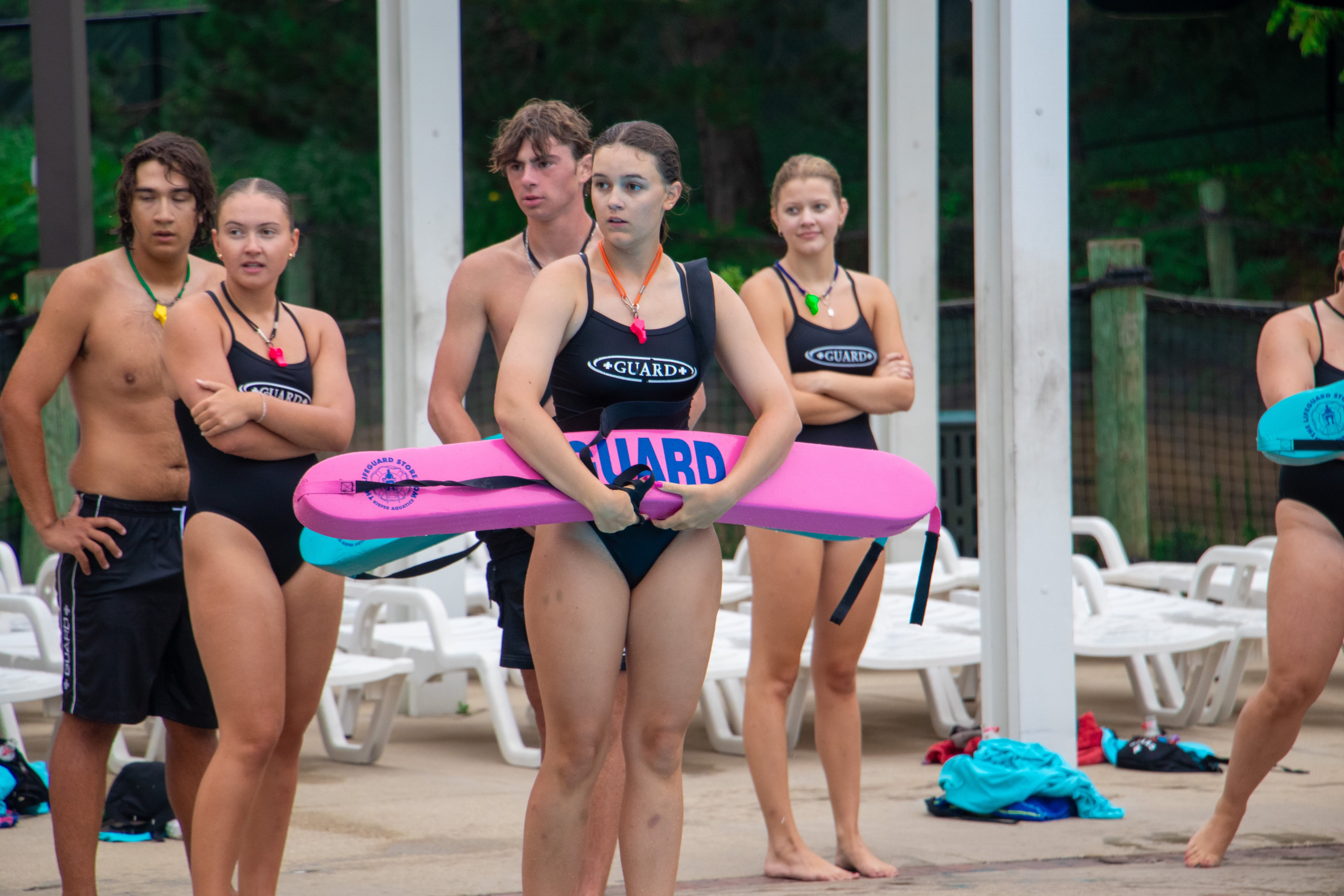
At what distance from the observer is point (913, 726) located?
683 centimetres

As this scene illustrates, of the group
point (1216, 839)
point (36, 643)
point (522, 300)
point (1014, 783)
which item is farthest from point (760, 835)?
point (36, 643)

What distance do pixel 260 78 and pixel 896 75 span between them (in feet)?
31.2

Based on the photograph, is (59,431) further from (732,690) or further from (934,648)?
(934,648)

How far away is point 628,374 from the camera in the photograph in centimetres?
313

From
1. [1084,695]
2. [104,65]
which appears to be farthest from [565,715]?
[104,65]

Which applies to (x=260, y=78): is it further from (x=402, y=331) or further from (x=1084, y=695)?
(x=1084, y=695)

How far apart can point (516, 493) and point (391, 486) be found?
26 cm

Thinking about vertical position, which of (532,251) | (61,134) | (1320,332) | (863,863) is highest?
(61,134)

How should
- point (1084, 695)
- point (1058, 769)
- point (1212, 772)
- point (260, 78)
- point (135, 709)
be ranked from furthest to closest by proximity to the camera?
point (260, 78)
point (1084, 695)
point (1212, 772)
point (1058, 769)
point (135, 709)

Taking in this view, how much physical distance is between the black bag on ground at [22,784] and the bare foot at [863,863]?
274 centimetres

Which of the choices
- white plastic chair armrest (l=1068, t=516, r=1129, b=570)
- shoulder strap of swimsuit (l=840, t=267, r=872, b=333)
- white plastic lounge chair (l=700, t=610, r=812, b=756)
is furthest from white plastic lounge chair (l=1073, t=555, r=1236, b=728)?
shoulder strap of swimsuit (l=840, t=267, r=872, b=333)

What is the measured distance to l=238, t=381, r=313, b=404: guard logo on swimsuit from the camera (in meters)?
3.49

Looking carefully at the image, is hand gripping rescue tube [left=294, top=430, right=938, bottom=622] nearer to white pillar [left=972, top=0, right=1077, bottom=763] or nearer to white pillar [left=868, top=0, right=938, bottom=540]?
white pillar [left=972, top=0, right=1077, bottom=763]

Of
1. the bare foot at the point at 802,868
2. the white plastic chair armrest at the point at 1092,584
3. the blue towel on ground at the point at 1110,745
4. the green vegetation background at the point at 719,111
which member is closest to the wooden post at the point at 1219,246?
the green vegetation background at the point at 719,111
